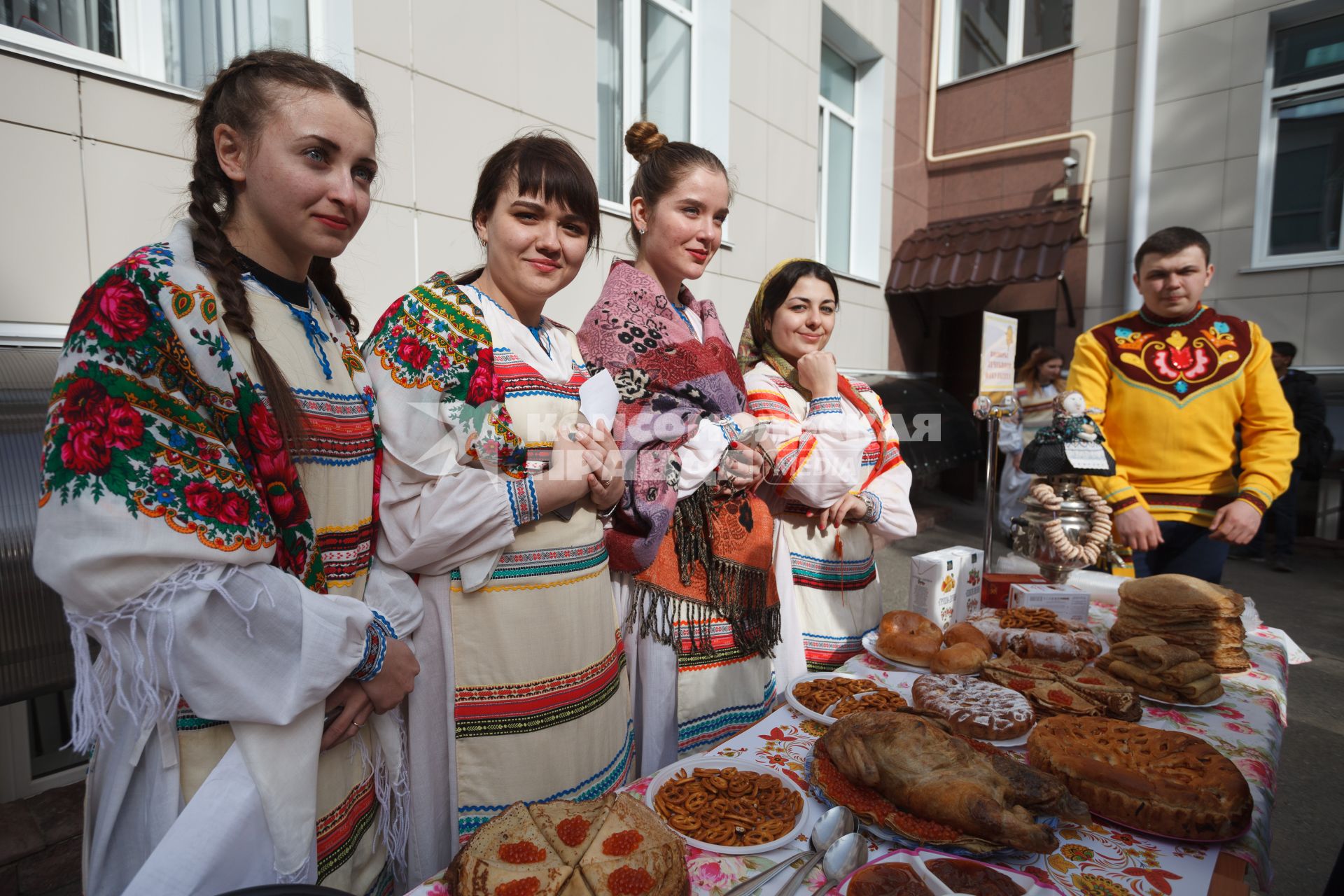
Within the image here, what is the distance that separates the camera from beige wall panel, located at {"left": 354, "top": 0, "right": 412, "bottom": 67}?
2.85 meters

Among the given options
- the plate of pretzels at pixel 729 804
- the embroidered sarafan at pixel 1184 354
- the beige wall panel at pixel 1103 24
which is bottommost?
the plate of pretzels at pixel 729 804

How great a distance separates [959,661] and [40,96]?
306 centimetres

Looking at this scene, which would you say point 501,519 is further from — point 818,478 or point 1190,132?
point 1190,132

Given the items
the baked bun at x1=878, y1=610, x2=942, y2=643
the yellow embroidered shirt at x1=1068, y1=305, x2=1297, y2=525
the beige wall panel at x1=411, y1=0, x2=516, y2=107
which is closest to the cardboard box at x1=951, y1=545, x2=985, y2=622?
the baked bun at x1=878, y1=610, x2=942, y2=643

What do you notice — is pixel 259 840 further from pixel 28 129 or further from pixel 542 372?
pixel 28 129

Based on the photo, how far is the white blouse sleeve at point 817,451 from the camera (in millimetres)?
1918

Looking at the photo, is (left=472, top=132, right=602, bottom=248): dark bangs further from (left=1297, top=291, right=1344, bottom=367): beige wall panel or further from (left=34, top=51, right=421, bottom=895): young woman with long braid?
(left=1297, top=291, right=1344, bottom=367): beige wall panel

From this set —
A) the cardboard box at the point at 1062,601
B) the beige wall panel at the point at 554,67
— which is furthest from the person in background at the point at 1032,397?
the cardboard box at the point at 1062,601

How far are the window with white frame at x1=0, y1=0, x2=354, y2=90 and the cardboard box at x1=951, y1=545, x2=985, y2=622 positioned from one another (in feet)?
8.41

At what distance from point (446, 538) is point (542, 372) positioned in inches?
16.9

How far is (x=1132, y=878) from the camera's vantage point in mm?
921

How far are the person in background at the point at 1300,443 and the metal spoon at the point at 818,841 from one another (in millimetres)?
6160

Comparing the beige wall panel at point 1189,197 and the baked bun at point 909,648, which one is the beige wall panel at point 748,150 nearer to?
the beige wall panel at point 1189,197

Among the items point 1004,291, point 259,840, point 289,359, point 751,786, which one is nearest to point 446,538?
point 289,359
